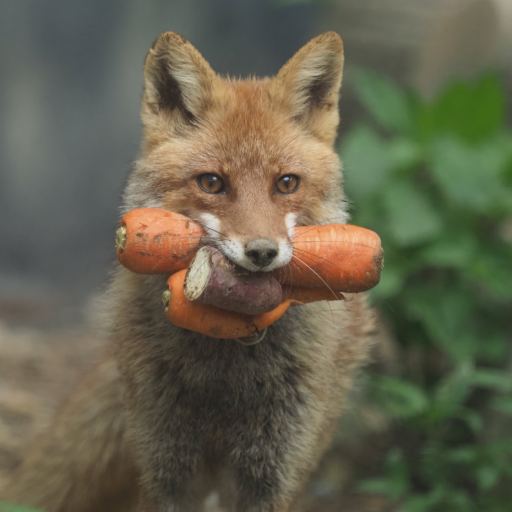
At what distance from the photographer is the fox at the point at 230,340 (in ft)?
8.85

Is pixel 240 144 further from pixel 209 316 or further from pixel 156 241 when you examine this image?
pixel 209 316

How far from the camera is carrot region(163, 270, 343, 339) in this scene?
238 centimetres

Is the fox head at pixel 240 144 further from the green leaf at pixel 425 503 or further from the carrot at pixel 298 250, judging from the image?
the green leaf at pixel 425 503

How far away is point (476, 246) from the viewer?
16.6 ft

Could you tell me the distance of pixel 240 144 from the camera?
2.69 meters

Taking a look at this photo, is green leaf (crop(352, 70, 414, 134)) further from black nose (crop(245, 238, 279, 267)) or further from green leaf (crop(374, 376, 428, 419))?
black nose (crop(245, 238, 279, 267))

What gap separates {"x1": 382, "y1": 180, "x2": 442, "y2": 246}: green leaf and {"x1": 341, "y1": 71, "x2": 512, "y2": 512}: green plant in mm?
11

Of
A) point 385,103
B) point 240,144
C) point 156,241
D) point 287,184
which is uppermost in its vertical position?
point 385,103

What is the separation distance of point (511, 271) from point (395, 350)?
4.22 ft

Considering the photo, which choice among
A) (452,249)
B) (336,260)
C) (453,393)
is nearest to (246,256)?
(336,260)

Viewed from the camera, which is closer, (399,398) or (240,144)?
(240,144)

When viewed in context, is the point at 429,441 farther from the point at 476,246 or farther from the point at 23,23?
the point at 23,23

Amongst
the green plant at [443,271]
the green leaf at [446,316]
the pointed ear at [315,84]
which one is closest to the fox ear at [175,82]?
the pointed ear at [315,84]

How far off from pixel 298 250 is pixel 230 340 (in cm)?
58
